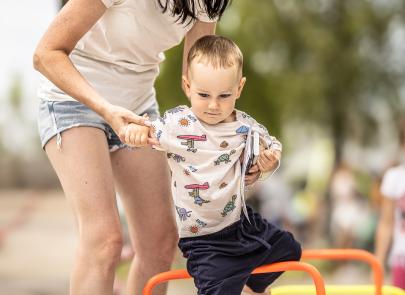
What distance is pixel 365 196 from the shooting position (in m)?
11.6

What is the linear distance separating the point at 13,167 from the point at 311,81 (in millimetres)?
7162

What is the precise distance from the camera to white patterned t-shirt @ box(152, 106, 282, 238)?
2695mm

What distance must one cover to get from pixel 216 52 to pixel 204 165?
36 cm

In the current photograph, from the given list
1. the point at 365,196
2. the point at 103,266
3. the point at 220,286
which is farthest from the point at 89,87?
the point at 365,196

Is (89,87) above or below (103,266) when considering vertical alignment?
above

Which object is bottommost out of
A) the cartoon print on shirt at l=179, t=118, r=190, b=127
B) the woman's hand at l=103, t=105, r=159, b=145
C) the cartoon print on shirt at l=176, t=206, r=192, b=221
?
the cartoon print on shirt at l=176, t=206, r=192, b=221

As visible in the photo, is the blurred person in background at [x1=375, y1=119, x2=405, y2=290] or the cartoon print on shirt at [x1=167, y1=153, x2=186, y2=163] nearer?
the cartoon print on shirt at [x1=167, y1=153, x2=186, y2=163]

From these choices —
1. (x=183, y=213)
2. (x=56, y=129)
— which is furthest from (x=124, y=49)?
(x=183, y=213)

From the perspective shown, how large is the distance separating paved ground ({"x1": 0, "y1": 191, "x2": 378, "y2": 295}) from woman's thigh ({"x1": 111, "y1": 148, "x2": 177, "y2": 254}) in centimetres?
430

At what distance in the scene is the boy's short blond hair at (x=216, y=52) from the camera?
8.73 ft

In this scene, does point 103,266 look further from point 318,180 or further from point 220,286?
point 318,180

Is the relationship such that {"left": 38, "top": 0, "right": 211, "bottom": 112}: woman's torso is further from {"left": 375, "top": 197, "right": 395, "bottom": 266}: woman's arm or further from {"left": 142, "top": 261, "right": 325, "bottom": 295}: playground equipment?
{"left": 375, "top": 197, "right": 395, "bottom": 266}: woman's arm

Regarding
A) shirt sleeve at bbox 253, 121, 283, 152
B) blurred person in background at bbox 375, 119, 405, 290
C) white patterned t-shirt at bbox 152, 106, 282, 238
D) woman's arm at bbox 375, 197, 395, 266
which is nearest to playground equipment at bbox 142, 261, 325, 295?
white patterned t-shirt at bbox 152, 106, 282, 238

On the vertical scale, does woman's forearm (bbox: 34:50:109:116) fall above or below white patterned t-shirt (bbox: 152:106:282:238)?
above
